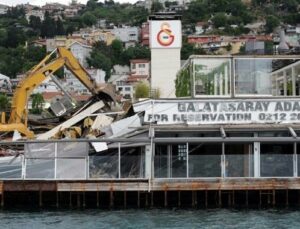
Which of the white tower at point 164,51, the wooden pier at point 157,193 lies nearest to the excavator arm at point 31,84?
the wooden pier at point 157,193

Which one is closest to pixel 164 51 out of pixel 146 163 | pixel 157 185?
pixel 146 163

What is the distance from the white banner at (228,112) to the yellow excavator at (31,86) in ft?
32.7

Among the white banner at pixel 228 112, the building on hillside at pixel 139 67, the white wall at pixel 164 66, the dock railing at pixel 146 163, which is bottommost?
the dock railing at pixel 146 163

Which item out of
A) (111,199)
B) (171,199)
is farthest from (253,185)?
(111,199)

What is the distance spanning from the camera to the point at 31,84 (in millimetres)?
46531

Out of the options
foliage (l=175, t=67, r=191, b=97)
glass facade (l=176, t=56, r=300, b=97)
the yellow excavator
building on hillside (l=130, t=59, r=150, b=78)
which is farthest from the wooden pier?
building on hillside (l=130, t=59, r=150, b=78)

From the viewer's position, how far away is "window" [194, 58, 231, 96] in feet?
120

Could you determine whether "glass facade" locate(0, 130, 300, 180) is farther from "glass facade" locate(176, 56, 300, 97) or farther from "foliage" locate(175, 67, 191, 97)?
"foliage" locate(175, 67, 191, 97)

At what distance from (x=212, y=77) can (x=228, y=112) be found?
1.79 metres

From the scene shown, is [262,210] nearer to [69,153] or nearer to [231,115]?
[231,115]

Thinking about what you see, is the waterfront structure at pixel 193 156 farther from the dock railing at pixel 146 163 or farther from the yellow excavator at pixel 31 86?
the yellow excavator at pixel 31 86

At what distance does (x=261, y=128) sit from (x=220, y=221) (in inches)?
293

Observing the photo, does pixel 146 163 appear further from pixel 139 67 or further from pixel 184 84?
pixel 139 67

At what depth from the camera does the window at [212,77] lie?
36.7 metres
